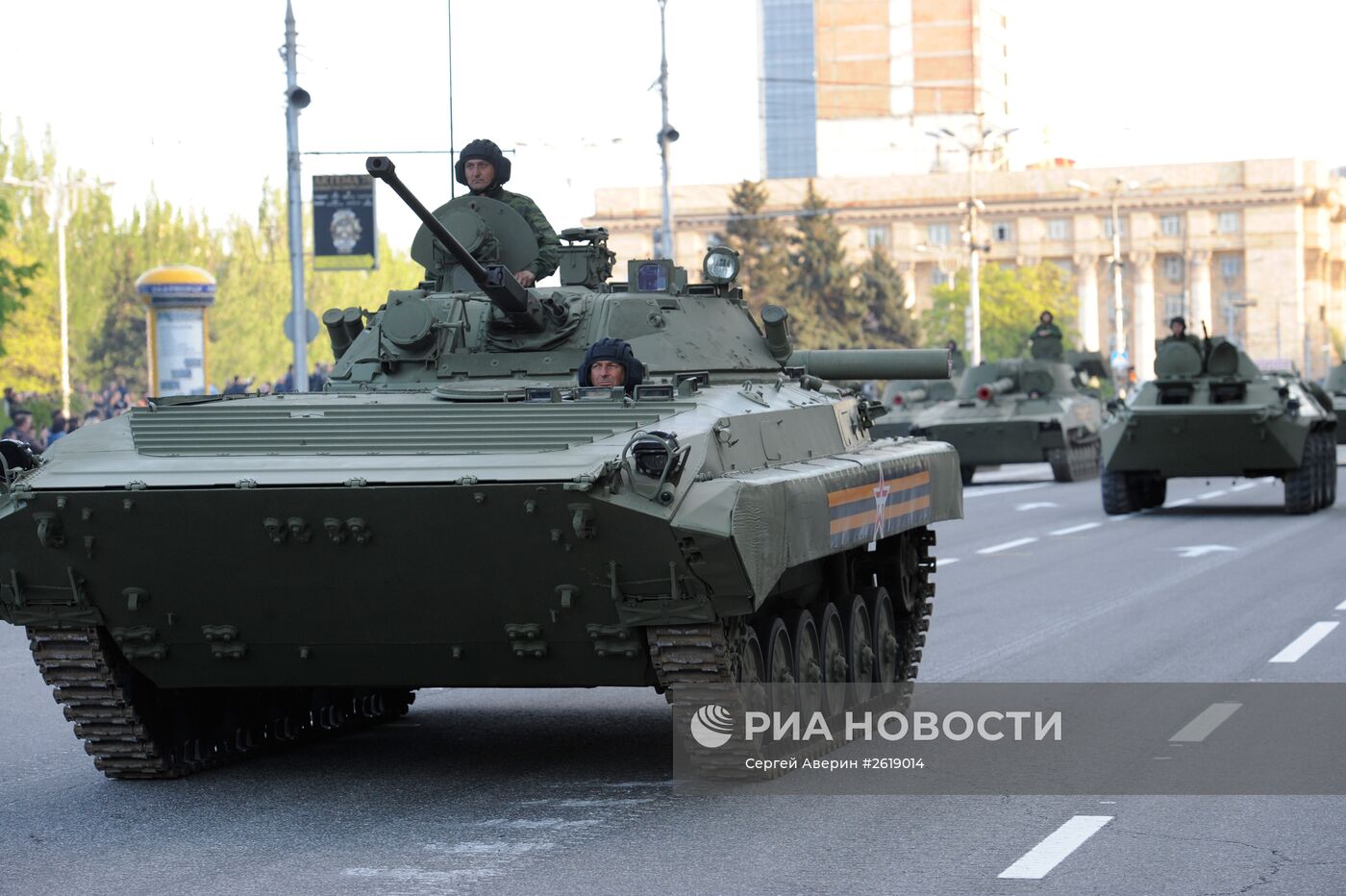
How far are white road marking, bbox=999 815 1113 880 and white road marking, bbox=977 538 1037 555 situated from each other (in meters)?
14.5

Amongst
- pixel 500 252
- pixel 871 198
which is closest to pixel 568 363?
pixel 500 252

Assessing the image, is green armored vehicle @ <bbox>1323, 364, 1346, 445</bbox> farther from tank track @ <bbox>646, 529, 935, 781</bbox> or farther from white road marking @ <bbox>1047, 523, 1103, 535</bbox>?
tank track @ <bbox>646, 529, 935, 781</bbox>

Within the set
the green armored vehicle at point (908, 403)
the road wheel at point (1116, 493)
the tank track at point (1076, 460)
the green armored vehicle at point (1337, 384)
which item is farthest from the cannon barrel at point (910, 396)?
the road wheel at point (1116, 493)

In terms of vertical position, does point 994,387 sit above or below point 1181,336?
below

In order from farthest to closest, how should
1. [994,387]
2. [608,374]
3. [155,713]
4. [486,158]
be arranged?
[994,387], [486,158], [608,374], [155,713]

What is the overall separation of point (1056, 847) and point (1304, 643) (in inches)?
280

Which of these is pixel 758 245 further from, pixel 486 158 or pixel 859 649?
pixel 859 649

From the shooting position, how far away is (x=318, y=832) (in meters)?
8.98

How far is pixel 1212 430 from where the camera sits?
2802cm

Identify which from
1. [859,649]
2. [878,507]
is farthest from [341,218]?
[878,507]

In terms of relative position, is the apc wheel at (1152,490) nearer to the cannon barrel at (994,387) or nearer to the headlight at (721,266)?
the cannon barrel at (994,387)

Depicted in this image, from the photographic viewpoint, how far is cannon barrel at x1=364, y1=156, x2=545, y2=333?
10781 mm

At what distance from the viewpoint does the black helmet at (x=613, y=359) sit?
10.8 metres

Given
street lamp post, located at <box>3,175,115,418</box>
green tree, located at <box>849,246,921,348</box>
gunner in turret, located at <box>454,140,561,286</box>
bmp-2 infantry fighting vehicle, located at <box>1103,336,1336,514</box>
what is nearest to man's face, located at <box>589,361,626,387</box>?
gunner in turret, located at <box>454,140,561,286</box>
